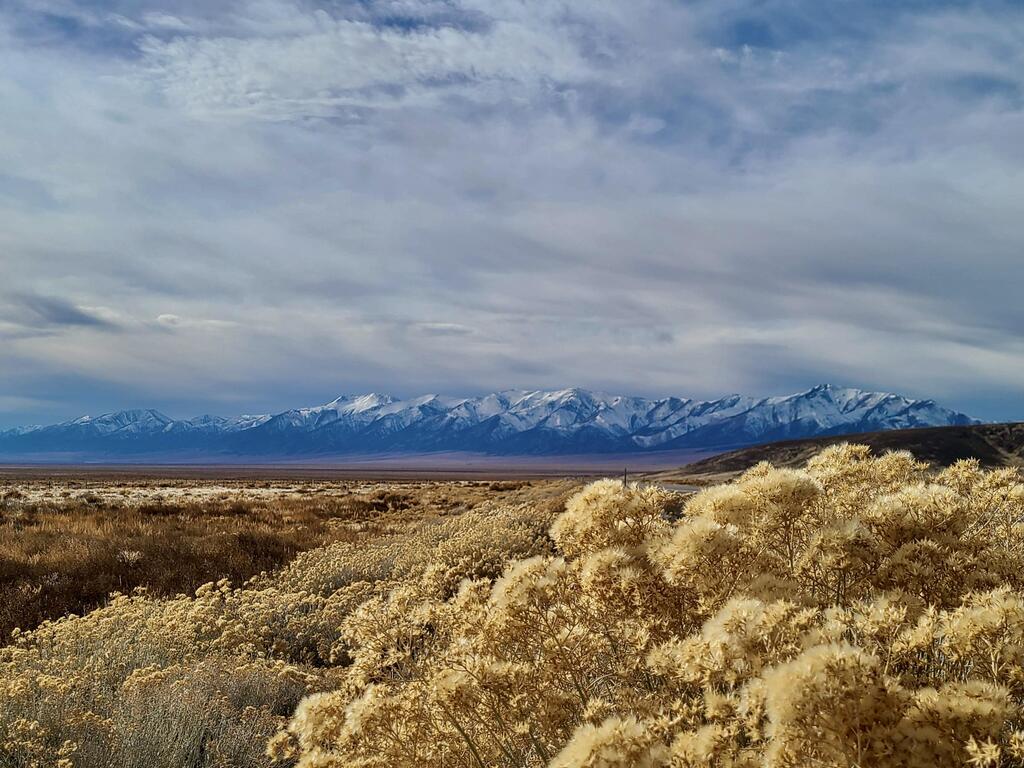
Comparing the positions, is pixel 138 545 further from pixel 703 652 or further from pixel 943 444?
pixel 943 444

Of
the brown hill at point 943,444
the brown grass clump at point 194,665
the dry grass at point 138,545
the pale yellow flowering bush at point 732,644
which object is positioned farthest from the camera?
the brown hill at point 943,444

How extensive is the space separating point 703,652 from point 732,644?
0.12m

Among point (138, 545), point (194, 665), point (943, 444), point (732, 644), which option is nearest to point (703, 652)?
point (732, 644)

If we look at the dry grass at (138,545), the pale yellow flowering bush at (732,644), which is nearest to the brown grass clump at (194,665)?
the dry grass at (138,545)

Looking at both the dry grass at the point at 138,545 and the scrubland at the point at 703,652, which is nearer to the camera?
the scrubland at the point at 703,652

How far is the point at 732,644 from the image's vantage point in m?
2.30

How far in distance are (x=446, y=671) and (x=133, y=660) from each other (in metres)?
6.67

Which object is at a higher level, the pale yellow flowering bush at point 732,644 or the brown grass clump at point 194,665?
the pale yellow flowering bush at point 732,644

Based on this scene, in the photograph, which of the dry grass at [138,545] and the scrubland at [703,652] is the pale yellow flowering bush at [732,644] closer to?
the scrubland at [703,652]

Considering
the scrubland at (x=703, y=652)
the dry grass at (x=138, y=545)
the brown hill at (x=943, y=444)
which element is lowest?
the brown hill at (x=943, y=444)

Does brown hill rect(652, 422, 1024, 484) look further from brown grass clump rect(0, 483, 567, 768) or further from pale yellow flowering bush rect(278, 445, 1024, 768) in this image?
pale yellow flowering bush rect(278, 445, 1024, 768)

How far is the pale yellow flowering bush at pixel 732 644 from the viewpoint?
6.06 ft

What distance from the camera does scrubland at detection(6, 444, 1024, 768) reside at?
1870 millimetres

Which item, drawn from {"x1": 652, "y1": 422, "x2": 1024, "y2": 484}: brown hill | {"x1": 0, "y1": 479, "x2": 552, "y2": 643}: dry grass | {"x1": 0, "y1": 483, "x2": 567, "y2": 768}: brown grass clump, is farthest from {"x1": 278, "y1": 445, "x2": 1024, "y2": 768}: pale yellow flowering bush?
{"x1": 652, "y1": 422, "x2": 1024, "y2": 484}: brown hill
